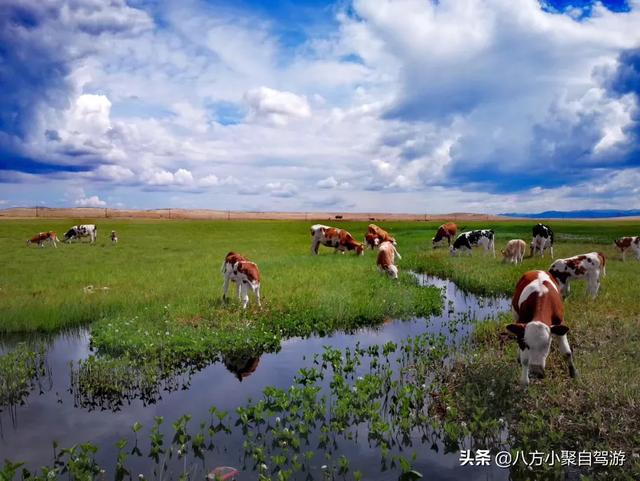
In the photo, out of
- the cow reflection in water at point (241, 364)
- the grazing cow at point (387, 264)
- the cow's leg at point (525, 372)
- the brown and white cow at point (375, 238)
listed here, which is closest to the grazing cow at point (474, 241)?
the brown and white cow at point (375, 238)

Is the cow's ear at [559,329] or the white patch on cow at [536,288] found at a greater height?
the white patch on cow at [536,288]

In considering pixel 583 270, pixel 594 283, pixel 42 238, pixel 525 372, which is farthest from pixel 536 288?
pixel 42 238

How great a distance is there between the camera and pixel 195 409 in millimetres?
8500

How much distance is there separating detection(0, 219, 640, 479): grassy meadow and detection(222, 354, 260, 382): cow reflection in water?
1.26ft

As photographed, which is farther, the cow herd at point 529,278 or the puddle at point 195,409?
the cow herd at point 529,278

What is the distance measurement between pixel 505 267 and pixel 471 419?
1712cm

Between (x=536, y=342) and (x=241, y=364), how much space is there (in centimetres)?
644

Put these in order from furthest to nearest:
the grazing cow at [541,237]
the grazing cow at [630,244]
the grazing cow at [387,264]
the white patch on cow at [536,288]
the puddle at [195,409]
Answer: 1. the grazing cow at [541,237]
2. the grazing cow at [630,244]
3. the grazing cow at [387,264]
4. the white patch on cow at [536,288]
5. the puddle at [195,409]

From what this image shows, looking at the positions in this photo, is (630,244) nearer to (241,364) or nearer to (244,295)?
(244,295)

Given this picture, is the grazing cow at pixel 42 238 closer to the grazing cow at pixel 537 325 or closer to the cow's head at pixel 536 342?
the grazing cow at pixel 537 325

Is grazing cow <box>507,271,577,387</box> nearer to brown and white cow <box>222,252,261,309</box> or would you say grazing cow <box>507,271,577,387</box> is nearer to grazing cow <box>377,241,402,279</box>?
brown and white cow <box>222,252,261,309</box>

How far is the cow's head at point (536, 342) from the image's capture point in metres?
8.39

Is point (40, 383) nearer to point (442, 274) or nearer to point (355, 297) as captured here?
point (355, 297)

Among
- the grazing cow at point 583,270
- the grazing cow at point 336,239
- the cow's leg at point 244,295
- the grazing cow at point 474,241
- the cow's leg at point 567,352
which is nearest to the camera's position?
the cow's leg at point 567,352
